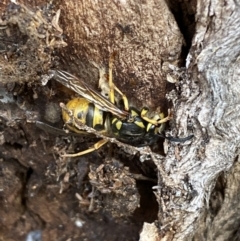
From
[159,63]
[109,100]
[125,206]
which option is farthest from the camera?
[125,206]

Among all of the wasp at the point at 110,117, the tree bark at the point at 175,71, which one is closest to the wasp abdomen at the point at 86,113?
the wasp at the point at 110,117

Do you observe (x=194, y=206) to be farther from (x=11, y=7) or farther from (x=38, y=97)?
(x=11, y=7)

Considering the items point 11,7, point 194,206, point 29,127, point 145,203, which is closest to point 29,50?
point 11,7

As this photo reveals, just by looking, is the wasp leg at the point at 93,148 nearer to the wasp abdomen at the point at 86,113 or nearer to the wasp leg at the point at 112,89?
the wasp abdomen at the point at 86,113

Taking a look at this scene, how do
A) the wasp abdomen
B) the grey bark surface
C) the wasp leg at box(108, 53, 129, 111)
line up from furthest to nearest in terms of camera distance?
the wasp abdomen → the wasp leg at box(108, 53, 129, 111) → the grey bark surface

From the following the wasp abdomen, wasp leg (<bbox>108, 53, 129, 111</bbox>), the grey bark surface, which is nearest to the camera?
the grey bark surface

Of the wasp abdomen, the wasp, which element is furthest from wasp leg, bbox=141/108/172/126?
the wasp abdomen

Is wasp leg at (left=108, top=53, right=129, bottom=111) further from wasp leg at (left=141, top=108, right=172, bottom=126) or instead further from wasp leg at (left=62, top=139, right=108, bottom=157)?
wasp leg at (left=62, top=139, right=108, bottom=157)
